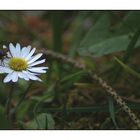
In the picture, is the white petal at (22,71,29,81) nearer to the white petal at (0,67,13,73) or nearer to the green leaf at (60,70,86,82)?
the white petal at (0,67,13,73)

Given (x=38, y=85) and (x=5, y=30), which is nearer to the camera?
(x=38, y=85)

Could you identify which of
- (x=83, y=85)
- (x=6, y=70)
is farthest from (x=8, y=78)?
(x=83, y=85)

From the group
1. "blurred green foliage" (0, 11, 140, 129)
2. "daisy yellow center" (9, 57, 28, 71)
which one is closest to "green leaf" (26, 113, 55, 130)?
"blurred green foliage" (0, 11, 140, 129)

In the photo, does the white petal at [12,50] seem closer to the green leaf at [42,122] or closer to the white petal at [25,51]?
the white petal at [25,51]

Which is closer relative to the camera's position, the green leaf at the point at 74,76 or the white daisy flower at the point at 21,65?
the white daisy flower at the point at 21,65

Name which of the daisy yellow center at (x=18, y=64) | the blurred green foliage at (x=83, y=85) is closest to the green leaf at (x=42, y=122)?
the blurred green foliage at (x=83, y=85)

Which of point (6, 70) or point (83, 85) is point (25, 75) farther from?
point (83, 85)
